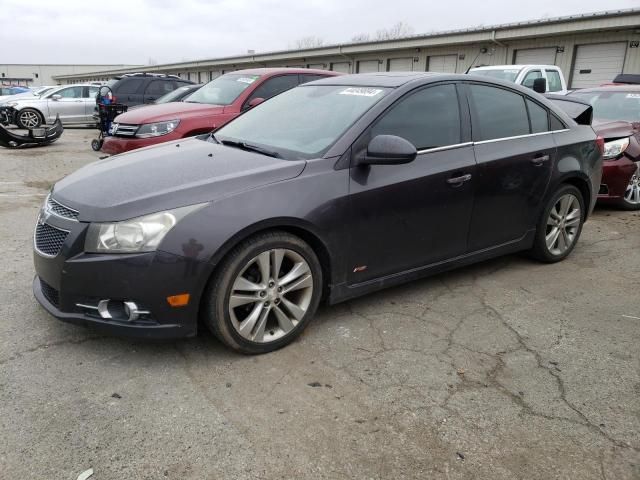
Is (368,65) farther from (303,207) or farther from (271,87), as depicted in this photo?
(303,207)

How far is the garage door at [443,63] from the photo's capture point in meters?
20.7

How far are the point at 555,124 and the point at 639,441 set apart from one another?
9.57 feet

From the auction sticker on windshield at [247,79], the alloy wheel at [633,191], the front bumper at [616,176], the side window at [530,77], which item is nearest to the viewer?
the front bumper at [616,176]

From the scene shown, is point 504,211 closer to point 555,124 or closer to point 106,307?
point 555,124

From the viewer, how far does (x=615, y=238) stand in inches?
224

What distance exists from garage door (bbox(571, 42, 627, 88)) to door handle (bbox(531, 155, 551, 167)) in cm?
1430

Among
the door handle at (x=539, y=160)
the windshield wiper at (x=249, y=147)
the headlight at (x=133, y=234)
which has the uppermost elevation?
the windshield wiper at (x=249, y=147)

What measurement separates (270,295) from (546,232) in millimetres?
2732

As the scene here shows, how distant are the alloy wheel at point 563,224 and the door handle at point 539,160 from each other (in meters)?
0.44

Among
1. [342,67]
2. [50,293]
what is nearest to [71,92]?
[342,67]

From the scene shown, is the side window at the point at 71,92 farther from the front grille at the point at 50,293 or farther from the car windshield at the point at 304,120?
the front grille at the point at 50,293

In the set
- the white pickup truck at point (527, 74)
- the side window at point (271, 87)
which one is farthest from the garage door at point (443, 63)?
the side window at point (271, 87)

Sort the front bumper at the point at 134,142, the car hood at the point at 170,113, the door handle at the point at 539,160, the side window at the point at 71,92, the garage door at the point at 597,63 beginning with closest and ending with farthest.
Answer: the door handle at the point at 539,160, the front bumper at the point at 134,142, the car hood at the point at 170,113, the garage door at the point at 597,63, the side window at the point at 71,92

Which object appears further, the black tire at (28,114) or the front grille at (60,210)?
the black tire at (28,114)
